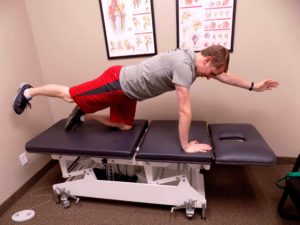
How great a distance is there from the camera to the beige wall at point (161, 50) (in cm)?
178

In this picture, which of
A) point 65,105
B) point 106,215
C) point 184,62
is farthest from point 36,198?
point 184,62

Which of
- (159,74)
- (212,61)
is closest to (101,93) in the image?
(159,74)

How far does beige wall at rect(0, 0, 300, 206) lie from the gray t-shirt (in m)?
0.47

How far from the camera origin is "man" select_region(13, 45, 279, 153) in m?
1.42

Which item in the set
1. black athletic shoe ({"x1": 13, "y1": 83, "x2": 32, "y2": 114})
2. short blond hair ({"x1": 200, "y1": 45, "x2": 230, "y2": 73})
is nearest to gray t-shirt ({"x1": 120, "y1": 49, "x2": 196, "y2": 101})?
short blond hair ({"x1": 200, "y1": 45, "x2": 230, "y2": 73})

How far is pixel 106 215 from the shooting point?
1.66 metres

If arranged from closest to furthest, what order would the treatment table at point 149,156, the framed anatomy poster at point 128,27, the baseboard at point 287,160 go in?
1. the treatment table at point 149,156
2. the framed anatomy poster at point 128,27
3. the baseboard at point 287,160

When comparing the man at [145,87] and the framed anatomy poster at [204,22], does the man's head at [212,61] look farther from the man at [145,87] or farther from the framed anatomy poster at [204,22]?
the framed anatomy poster at [204,22]

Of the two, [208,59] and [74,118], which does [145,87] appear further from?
[74,118]

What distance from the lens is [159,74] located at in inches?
59.6

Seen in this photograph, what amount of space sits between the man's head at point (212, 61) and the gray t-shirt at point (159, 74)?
50mm

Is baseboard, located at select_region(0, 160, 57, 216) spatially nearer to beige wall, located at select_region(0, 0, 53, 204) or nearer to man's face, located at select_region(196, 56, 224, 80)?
beige wall, located at select_region(0, 0, 53, 204)

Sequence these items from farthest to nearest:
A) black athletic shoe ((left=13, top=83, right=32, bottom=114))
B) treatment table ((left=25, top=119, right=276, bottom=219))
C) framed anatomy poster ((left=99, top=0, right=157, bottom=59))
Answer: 1. framed anatomy poster ((left=99, top=0, right=157, bottom=59))
2. black athletic shoe ((left=13, top=83, right=32, bottom=114))
3. treatment table ((left=25, top=119, right=276, bottom=219))

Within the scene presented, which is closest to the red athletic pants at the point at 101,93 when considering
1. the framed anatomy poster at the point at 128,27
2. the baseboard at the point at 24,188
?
the framed anatomy poster at the point at 128,27
